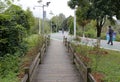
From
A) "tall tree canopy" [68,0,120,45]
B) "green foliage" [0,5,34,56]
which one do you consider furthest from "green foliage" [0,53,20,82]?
"tall tree canopy" [68,0,120,45]

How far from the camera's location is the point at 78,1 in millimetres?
20047

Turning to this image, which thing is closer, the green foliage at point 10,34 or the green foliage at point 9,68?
the green foliage at point 9,68

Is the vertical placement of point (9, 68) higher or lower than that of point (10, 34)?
lower

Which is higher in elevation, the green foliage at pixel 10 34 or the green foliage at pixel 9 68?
the green foliage at pixel 10 34

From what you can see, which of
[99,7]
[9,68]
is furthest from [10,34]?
[99,7]

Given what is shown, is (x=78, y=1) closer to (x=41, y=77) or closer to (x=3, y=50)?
(x=3, y=50)

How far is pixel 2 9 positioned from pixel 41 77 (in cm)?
531

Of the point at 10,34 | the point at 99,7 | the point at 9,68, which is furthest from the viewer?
the point at 99,7

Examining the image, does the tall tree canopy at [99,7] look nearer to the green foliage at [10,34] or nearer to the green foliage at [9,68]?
the green foliage at [10,34]

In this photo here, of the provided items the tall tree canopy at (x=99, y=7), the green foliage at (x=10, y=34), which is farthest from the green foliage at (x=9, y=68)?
the tall tree canopy at (x=99, y=7)

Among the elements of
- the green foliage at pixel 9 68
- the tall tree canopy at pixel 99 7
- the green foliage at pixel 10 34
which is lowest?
the green foliage at pixel 9 68

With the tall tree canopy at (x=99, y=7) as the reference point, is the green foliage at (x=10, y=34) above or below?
below

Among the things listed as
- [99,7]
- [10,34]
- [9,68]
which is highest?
[99,7]

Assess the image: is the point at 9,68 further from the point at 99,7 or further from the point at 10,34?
the point at 99,7
